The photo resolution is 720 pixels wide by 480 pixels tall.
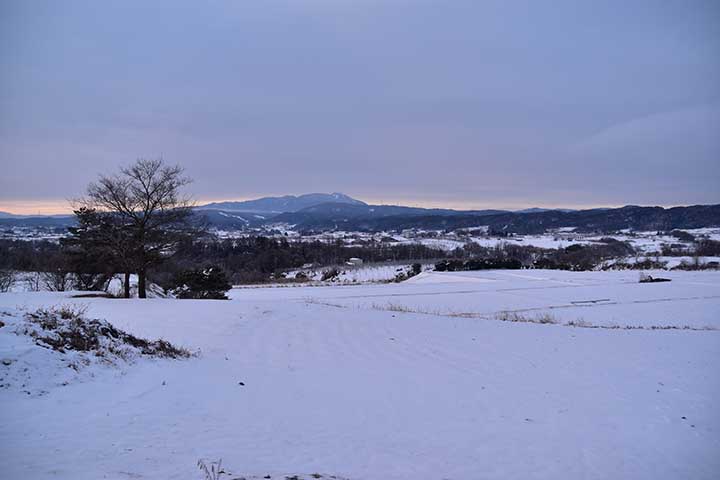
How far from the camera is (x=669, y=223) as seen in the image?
387 feet

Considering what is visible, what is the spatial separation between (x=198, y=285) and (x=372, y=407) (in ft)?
74.9

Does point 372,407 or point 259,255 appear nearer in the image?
point 372,407

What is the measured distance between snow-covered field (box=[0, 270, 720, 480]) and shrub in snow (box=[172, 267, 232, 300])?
14645mm

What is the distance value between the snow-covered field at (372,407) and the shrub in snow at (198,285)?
48.0 ft

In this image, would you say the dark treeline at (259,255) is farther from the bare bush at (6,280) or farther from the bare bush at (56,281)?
the bare bush at (6,280)

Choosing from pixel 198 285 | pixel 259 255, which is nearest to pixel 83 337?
pixel 198 285

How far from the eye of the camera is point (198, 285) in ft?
86.3

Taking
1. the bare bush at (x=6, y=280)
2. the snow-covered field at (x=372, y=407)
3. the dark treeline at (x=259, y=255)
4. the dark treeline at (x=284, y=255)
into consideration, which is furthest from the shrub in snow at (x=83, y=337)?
the dark treeline at (x=284, y=255)

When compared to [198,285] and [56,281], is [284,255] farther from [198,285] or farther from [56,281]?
[198,285]

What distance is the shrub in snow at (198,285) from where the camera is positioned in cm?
2631

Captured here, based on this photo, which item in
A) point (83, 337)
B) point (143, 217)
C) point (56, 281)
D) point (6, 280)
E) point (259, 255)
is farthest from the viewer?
point (259, 255)

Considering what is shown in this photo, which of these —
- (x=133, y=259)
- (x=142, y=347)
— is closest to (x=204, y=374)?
(x=142, y=347)

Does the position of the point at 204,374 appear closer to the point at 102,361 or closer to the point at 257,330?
the point at 102,361

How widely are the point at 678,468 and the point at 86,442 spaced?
6.17 metres
